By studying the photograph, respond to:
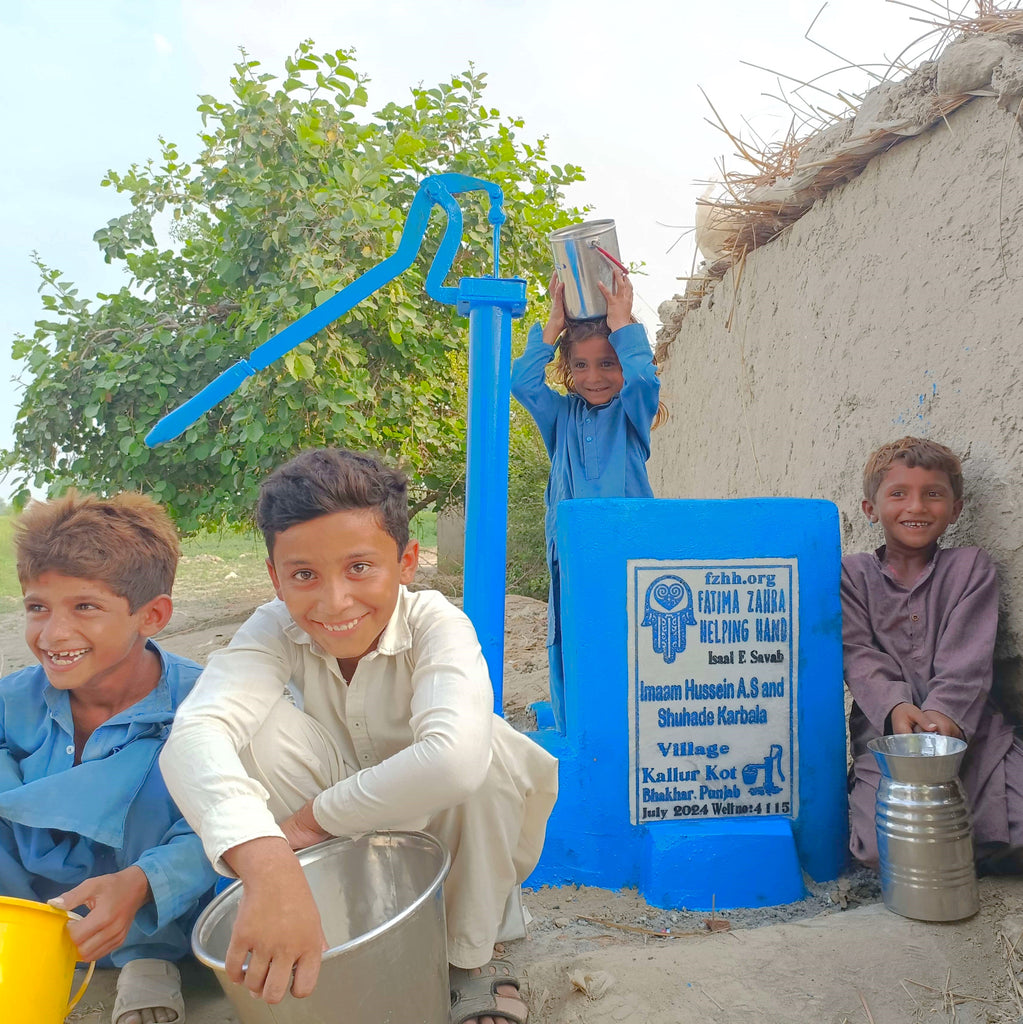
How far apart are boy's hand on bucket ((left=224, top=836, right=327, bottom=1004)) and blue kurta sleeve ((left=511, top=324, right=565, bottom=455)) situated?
2083mm

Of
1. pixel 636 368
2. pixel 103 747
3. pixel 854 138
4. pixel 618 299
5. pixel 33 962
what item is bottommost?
pixel 33 962

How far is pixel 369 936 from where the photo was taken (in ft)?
3.74

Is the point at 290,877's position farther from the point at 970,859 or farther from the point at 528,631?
the point at 528,631

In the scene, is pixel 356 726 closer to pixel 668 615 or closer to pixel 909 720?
pixel 668 615

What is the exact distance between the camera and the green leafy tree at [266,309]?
4711mm

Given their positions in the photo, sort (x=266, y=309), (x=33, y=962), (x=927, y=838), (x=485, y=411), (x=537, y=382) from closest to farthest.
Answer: (x=33, y=962) → (x=927, y=838) → (x=485, y=411) → (x=537, y=382) → (x=266, y=309)

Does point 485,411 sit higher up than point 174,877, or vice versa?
point 485,411

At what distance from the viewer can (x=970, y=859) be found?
174 centimetres

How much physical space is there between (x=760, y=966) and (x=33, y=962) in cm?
116

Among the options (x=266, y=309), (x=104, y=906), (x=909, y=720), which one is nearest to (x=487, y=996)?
(x=104, y=906)

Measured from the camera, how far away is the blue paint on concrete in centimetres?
200

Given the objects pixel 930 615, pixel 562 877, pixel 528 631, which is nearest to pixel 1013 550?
pixel 930 615

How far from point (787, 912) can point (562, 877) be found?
494 millimetres

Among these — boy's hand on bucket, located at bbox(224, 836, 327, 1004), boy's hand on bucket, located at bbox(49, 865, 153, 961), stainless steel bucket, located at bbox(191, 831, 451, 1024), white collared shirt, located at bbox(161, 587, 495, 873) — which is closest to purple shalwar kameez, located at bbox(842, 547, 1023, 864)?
white collared shirt, located at bbox(161, 587, 495, 873)
